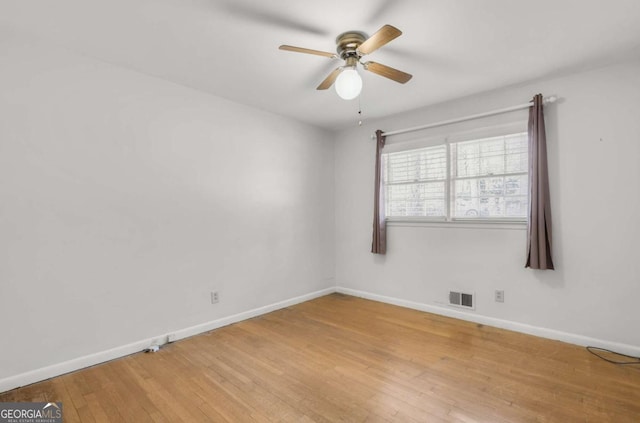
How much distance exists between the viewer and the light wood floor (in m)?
1.88

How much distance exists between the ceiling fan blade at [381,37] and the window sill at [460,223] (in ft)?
7.60

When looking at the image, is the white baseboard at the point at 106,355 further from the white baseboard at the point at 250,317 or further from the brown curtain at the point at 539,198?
the brown curtain at the point at 539,198

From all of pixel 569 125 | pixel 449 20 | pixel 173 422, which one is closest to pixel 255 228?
pixel 173 422

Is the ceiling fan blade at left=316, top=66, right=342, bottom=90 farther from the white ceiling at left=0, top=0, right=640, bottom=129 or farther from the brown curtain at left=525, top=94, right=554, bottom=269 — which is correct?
the brown curtain at left=525, top=94, right=554, bottom=269

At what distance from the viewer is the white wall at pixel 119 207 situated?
225 cm

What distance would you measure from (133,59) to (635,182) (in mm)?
4342

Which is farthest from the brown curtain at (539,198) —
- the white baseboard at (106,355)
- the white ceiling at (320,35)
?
the white baseboard at (106,355)

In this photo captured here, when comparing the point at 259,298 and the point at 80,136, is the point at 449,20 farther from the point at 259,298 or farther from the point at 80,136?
the point at 259,298

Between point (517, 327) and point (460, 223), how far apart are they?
3.91 feet

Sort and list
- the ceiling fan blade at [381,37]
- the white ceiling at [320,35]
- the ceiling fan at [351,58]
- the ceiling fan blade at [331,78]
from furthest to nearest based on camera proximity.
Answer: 1. the ceiling fan blade at [331,78]
2. the ceiling fan at [351,58]
3. the white ceiling at [320,35]
4. the ceiling fan blade at [381,37]

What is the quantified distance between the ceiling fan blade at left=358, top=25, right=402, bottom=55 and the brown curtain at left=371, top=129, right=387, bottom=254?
2.13 m

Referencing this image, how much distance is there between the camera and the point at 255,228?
149 inches

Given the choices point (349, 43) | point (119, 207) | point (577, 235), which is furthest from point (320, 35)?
point (577, 235)

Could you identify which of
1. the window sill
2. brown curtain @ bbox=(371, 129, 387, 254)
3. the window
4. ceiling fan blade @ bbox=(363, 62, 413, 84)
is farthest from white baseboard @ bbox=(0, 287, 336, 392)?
ceiling fan blade @ bbox=(363, 62, 413, 84)
